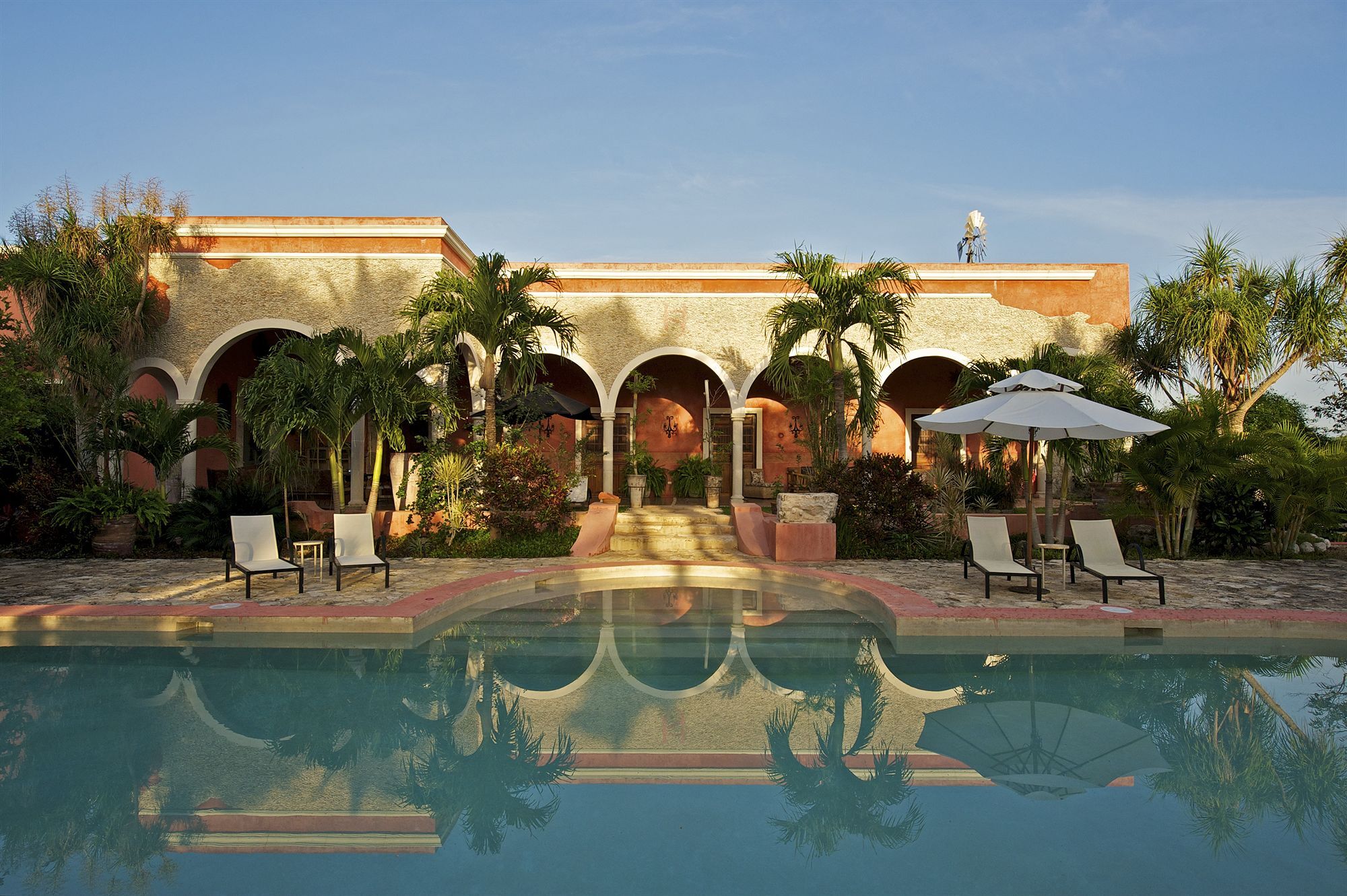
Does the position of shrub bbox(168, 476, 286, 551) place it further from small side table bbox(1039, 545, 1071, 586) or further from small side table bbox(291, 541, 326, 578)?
small side table bbox(1039, 545, 1071, 586)

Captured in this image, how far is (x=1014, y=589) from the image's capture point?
899 cm

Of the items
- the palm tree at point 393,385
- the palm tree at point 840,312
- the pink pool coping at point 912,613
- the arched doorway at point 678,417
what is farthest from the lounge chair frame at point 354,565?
the arched doorway at point 678,417

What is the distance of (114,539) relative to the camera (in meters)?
11.4

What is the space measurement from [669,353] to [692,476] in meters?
2.55

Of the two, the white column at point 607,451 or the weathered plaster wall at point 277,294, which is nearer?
the weathered plaster wall at point 277,294

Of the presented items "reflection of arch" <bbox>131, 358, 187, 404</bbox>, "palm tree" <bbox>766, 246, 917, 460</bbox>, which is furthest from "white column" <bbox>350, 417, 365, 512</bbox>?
"palm tree" <bbox>766, 246, 917, 460</bbox>

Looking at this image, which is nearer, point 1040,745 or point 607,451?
point 1040,745

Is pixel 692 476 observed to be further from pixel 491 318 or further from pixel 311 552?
pixel 311 552

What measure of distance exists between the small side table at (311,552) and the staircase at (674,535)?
4218 mm

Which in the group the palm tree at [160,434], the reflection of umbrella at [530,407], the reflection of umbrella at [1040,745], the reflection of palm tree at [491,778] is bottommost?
the reflection of umbrella at [1040,745]

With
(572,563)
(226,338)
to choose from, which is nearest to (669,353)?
(572,563)

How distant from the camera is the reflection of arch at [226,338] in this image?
45.9 feet

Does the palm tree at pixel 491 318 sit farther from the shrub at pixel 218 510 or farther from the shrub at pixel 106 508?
the shrub at pixel 106 508

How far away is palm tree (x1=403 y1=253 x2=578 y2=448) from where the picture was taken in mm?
11625
